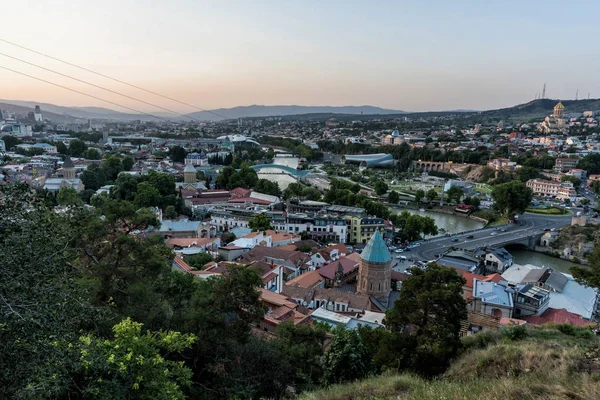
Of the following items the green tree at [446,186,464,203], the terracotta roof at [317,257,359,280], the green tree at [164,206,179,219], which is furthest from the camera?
the green tree at [446,186,464,203]

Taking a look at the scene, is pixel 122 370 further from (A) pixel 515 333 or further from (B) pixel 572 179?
(B) pixel 572 179

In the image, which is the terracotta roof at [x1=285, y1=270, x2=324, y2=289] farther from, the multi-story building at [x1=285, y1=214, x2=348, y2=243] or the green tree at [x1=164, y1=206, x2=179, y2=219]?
the green tree at [x1=164, y1=206, x2=179, y2=219]

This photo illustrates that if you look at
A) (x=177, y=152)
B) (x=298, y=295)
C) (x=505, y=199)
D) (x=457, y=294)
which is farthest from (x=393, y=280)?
(x=177, y=152)

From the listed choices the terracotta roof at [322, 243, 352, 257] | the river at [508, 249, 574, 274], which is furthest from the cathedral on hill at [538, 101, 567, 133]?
the terracotta roof at [322, 243, 352, 257]

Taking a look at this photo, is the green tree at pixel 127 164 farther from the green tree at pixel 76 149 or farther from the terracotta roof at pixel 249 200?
the terracotta roof at pixel 249 200

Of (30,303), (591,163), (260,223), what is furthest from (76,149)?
(591,163)
